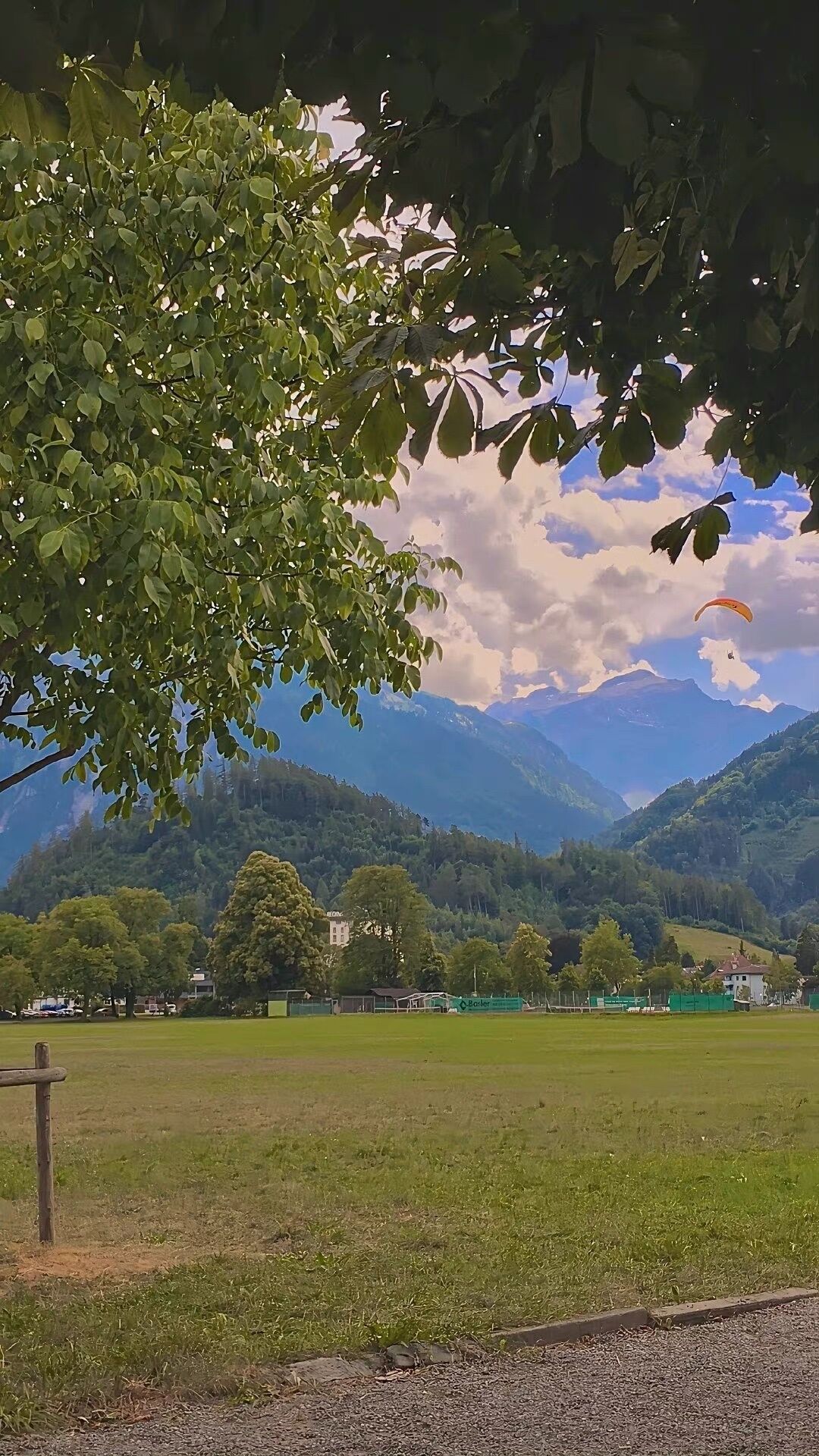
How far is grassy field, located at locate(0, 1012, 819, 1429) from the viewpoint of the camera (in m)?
7.55

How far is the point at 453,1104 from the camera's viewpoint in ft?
88.7

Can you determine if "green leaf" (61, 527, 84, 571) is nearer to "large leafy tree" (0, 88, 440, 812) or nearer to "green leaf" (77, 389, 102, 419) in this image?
"large leafy tree" (0, 88, 440, 812)

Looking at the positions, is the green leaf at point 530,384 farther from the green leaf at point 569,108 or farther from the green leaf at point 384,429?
the green leaf at point 569,108

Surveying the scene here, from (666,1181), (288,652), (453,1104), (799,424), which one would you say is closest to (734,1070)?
(453,1104)

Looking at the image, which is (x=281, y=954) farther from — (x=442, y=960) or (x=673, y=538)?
(x=673, y=538)

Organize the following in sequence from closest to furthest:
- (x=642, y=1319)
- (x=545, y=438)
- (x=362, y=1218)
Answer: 1. (x=545, y=438)
2. (x=642, y=1319)
3. (x=362, y=1218)

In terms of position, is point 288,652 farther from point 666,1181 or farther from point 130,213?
point 666,1181

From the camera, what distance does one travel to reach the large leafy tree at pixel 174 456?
721cm

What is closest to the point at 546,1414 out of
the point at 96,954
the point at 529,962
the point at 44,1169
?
the point at 44,1169

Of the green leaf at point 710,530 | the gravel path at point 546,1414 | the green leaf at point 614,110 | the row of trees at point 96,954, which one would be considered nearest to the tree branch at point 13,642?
the gravel path at point 546,1414

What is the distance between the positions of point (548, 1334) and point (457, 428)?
6363 mm

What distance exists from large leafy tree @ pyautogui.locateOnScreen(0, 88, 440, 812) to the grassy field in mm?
3772

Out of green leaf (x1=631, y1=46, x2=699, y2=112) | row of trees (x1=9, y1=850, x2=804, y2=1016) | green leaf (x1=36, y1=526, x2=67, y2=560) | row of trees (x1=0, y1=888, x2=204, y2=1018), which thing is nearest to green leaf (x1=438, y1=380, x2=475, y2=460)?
green leaf (x1=631, y1=46, x2=699, y2=112)

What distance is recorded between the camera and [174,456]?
7.63m
